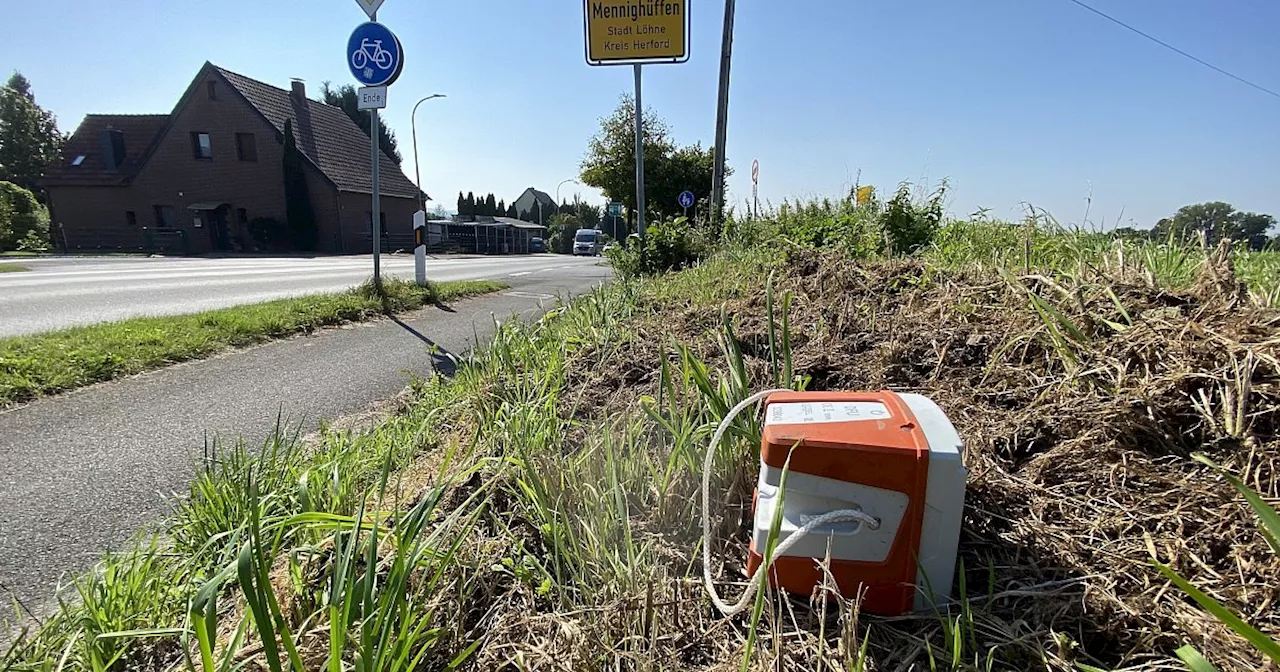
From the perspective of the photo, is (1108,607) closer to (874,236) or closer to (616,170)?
(874,236)

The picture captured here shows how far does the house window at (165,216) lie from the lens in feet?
103

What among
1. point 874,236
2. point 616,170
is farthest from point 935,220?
point 616,170

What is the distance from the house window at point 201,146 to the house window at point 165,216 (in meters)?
3.46

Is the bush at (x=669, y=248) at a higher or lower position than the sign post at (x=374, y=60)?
lower

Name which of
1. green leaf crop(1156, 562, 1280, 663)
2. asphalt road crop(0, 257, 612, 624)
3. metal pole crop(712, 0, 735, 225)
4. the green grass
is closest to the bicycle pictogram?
the green grass

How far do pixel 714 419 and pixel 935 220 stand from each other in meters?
3.13

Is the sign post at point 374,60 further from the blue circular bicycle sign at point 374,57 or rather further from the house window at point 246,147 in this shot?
the house window at point 246,147

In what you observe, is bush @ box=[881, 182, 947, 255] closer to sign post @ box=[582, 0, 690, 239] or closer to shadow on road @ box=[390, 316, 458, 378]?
shadow on road @ box=[390, 316, 458, 378]

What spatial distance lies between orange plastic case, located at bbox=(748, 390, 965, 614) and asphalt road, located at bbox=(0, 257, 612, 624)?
2.12 meters

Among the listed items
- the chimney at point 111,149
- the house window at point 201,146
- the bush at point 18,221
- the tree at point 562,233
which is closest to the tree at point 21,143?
the chimney at point 111,149

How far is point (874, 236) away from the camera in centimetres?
366

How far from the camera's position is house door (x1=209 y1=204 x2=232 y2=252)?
31.2m

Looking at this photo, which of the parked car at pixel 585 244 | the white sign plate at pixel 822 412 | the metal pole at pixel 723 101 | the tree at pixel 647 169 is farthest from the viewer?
the parked car at pixel 585 244

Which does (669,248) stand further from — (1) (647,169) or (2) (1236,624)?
(1) (647,169)
